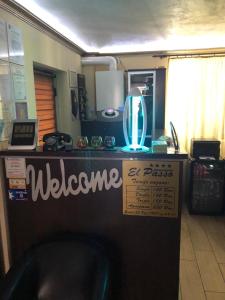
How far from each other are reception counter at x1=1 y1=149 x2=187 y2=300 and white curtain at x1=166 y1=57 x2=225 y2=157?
2.49 m

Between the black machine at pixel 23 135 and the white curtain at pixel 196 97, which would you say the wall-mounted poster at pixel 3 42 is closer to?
the black machine at pixel 23 135

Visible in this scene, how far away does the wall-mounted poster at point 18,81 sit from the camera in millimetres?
2007

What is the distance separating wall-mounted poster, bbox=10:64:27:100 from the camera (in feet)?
6.59

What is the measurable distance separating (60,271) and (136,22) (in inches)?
91.4

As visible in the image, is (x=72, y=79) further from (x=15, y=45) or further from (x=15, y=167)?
(x=15, y=167)

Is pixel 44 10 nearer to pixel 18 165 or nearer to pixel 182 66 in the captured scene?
pixel 18 165

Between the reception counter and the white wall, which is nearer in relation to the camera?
the reception counter

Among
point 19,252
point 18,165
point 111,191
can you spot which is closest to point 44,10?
point 18,165

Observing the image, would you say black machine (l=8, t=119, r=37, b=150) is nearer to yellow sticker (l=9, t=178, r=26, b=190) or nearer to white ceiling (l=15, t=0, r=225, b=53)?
yellow sticker (l=9, t=178, r=26, b=190)

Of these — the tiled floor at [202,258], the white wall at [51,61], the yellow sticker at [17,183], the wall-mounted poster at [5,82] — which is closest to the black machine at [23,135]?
the yellow sticker at [17,183]

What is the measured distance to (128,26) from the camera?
2672mm

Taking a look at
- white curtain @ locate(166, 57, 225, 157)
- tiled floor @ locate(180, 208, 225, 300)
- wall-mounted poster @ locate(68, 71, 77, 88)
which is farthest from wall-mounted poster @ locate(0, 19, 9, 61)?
white curtain @ locate(166, 57, 225, 157)

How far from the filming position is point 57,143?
1.58 meters

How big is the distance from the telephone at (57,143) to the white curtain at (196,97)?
102 inches
